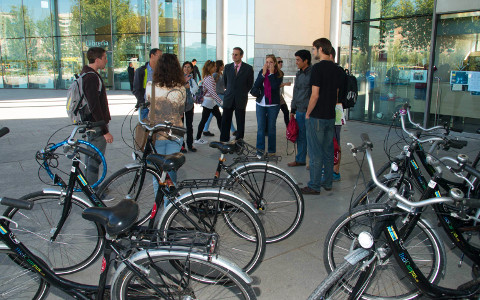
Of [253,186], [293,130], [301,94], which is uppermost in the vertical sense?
[301,94]

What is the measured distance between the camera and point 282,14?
2414cm

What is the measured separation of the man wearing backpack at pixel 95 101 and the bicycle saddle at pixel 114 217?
241 centimetres

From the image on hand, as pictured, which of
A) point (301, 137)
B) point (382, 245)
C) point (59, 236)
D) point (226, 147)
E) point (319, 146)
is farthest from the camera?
point (301, 137)

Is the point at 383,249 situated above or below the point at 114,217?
below

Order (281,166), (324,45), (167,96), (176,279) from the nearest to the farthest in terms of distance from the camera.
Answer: (176,279) → (167,96) → (324,45) → (281,166)

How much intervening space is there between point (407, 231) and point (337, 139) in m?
3.51

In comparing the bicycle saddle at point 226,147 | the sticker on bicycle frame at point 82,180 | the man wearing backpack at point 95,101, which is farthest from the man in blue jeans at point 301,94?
the sticker on bicycle frame at point 82,180

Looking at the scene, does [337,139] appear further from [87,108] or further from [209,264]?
[209,264]

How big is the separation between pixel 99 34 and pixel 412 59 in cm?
1947

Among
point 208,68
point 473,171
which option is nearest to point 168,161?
point 473,171

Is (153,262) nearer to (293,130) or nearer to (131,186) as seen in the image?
(131,186)

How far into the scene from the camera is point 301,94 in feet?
21.5

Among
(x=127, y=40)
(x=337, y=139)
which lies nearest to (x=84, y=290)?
(x=337, y=139)

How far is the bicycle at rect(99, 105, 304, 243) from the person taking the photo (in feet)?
12.8
